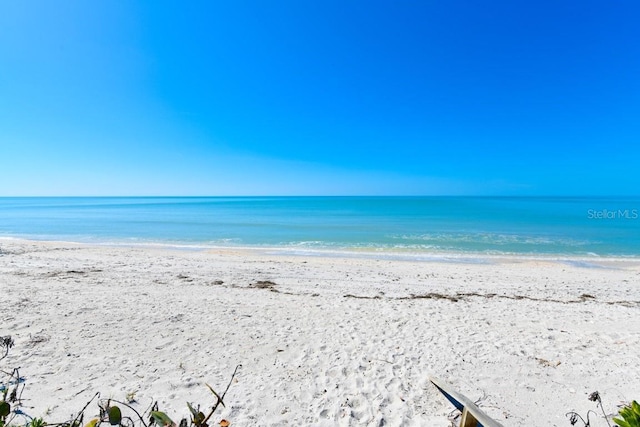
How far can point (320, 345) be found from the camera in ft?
18.3

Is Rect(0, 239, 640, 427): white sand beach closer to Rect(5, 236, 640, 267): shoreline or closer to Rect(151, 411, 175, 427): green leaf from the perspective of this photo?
Rect(151, 411, 175, 427): green leaf

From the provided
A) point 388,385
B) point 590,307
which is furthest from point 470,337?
point 590,307

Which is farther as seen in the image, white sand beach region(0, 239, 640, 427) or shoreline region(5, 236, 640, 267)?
shoreline region(5, 236, 640, 267)

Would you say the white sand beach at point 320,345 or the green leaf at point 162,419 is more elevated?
the green leaf at point 162,419

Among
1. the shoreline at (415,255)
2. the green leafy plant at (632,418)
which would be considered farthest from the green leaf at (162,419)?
the shoreline at (415,255)

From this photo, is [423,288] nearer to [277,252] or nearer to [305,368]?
[305,368]

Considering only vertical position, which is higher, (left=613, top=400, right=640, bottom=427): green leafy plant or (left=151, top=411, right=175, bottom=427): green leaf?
(left=151, top=411, right=175, bottom=427): green leaf

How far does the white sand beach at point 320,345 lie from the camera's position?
3984mm

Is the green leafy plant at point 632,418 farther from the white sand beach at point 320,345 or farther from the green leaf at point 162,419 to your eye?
the green leaf at point 162,419

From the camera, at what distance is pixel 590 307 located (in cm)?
803

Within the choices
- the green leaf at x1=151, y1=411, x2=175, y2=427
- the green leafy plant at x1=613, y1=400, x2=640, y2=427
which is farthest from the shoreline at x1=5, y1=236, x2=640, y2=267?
the green leaf at x1=151, y1=411, x2=175, y2=427

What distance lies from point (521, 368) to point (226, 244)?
19039 millimetres

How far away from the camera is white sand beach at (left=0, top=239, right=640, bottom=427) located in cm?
398

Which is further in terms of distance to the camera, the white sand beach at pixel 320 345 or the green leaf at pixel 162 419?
the white sand beach at pixel 320 345
